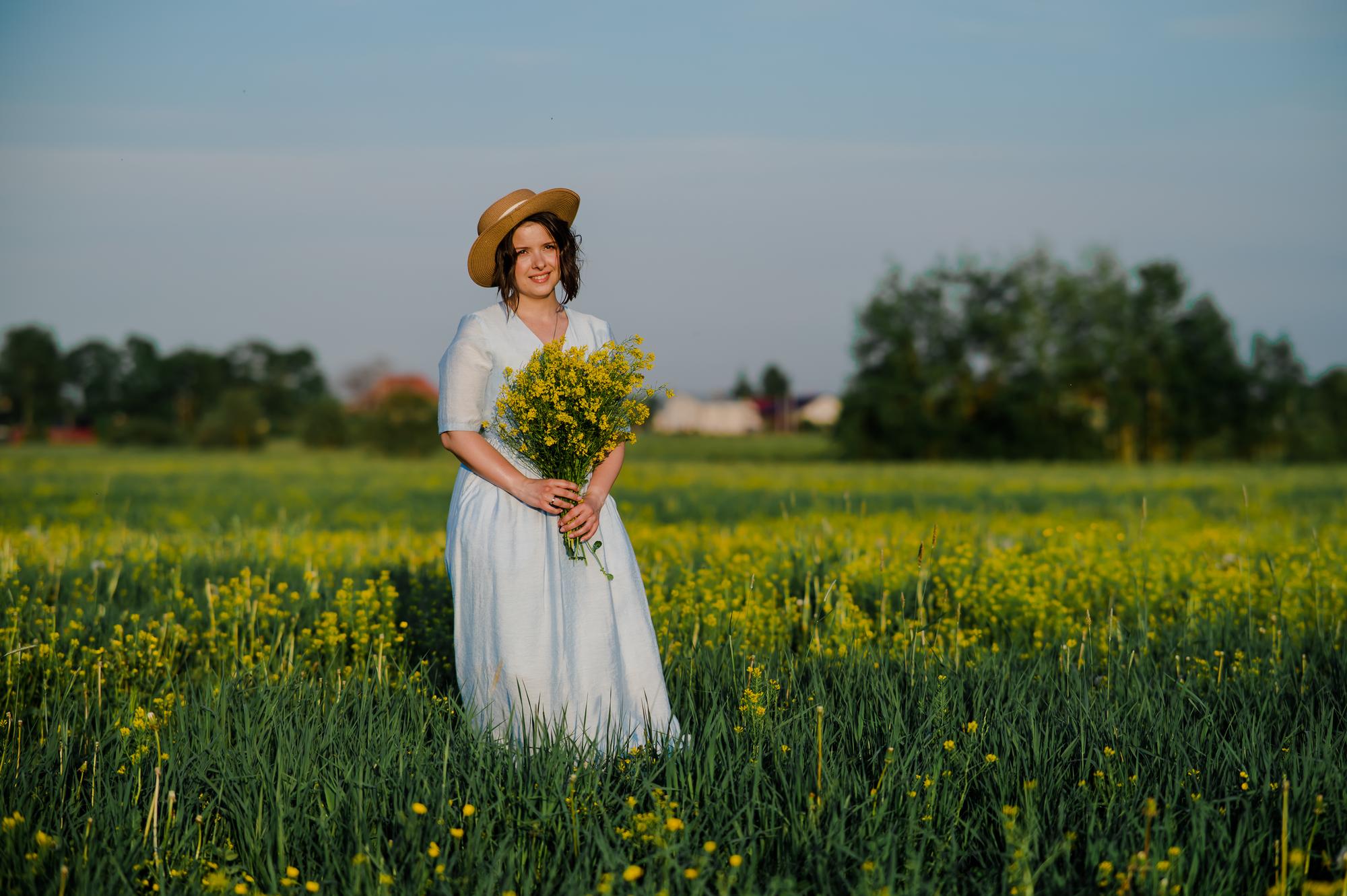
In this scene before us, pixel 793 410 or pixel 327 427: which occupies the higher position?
pixel 793 410

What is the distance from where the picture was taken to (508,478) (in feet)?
13.5

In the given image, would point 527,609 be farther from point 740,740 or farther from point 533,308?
point 533,308

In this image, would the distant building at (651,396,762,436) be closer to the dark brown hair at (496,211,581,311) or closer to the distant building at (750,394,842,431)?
the distant building at (750,394,842,431)

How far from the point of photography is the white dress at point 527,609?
4.14 metres

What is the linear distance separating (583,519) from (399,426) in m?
59.6

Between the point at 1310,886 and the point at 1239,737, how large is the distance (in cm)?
151

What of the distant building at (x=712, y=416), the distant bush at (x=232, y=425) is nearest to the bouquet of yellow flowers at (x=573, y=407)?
the distant bush at (x=232, y=425)

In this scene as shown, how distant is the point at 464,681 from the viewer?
169 inches

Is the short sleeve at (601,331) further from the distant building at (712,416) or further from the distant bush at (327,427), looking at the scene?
the distant building at (712,416)

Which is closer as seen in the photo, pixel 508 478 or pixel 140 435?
pixel 508 478

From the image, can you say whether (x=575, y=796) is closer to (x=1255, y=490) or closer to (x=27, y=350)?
(x=1255, y=490)

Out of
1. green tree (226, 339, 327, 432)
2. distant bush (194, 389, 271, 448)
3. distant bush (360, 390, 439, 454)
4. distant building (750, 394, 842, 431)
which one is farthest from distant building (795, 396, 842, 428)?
distant bush (360, 390, 439, 454)

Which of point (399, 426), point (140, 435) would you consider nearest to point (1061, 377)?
point (399, 426)

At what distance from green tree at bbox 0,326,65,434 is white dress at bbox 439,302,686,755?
11966 cm
